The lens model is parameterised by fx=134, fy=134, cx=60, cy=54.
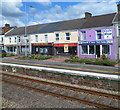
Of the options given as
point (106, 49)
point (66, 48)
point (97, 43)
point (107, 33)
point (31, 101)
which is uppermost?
point (107, 33)

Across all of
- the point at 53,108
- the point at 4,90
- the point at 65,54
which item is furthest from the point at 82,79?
the point at 65,54

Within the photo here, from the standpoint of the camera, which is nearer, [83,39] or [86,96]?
[86,96]

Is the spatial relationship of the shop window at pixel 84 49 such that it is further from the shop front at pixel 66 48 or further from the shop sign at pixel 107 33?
the shop sign at pixel 107 33

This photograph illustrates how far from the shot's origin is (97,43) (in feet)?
83.8

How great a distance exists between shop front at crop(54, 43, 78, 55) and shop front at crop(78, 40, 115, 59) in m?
1.39

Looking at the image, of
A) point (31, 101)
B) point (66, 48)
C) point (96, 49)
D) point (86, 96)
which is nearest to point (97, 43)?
point (96, 49)

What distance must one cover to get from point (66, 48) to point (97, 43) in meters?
6.41

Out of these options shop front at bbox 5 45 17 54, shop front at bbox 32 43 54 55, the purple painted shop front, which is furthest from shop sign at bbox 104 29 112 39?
shop front at bbox 5 45 17 54

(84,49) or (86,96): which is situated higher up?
(84,49)

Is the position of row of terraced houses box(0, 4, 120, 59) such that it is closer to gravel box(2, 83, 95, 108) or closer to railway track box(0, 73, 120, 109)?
railway track box(0, 73, 120, 109)

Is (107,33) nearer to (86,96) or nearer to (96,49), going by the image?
(96,49)

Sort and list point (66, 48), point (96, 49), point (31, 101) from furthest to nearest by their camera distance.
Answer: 1. point (66, 48)
2. point (96, 49)
3. point (31, 101)

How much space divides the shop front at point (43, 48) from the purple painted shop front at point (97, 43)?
7.80 meters

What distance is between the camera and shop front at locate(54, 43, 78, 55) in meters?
28.3
